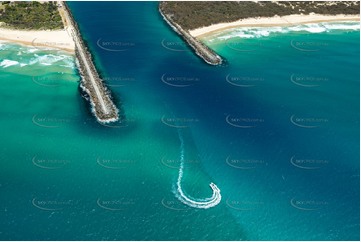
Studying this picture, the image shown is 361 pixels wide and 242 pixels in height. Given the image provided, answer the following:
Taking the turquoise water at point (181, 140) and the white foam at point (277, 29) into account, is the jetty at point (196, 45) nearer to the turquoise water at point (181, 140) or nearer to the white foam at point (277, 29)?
the turquoise water at point (181, 140)

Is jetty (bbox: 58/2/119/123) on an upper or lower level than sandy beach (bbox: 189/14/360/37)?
lower

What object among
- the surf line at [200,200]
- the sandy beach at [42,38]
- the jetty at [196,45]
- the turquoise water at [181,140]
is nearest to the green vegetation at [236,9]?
the jetty at [196,45]

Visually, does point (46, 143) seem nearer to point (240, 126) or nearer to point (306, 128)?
point (240, 126)

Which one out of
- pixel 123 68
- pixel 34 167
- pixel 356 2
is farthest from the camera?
pixel 356 2

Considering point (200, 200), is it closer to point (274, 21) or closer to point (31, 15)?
point (274, 21)

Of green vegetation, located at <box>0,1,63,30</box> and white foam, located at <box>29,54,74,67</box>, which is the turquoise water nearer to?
white foam, located at <box>29,54,74,67</box>

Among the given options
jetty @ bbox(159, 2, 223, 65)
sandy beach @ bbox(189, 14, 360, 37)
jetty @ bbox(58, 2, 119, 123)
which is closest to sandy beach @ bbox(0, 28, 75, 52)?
jetty @ bbox(58, 2, 119, 123)

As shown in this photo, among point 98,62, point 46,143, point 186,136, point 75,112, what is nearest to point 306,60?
point 186,136
